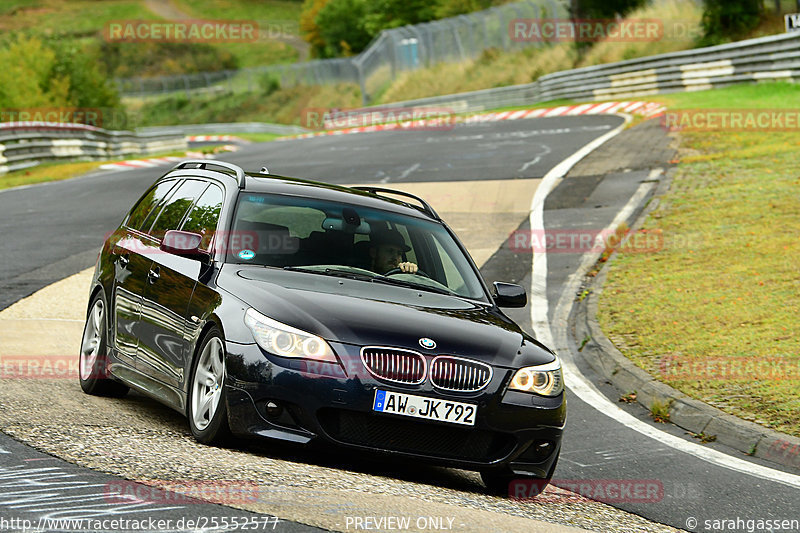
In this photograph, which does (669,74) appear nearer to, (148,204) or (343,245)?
(148,204)

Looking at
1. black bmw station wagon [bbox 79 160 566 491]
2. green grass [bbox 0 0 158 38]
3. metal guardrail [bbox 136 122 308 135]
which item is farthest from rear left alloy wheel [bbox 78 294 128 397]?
green grass [bbox 0 0 158 38]

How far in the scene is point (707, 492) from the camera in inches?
301

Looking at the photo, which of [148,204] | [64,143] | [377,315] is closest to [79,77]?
[64,143]

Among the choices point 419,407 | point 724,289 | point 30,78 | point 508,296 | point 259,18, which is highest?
point 259,18

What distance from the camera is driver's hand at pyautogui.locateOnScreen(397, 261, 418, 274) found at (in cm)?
790

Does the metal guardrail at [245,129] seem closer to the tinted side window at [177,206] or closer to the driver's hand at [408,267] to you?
the tinted side window at [177,206]

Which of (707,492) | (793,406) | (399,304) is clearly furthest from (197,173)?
(793,406)

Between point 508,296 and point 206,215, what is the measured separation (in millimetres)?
2065

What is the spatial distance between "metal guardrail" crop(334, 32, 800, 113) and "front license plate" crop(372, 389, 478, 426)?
1140 inches

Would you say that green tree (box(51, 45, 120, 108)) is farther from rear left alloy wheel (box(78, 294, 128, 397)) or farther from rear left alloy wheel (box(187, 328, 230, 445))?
rear left alloy wheel (box(187, 328, 230, 445))

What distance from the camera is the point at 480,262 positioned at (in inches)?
633

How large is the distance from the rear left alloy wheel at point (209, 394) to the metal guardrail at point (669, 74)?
29.0 metres

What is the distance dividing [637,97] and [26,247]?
90.8 feet

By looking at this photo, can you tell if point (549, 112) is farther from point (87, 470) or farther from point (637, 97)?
point (87, 470)
